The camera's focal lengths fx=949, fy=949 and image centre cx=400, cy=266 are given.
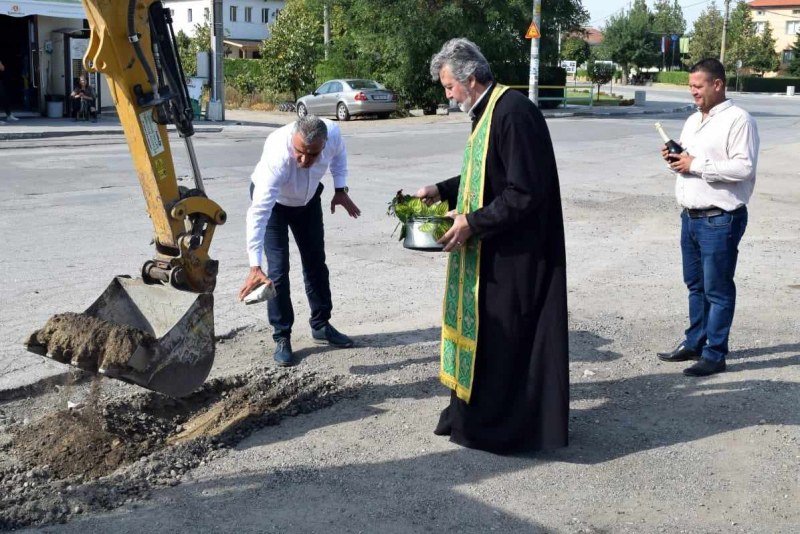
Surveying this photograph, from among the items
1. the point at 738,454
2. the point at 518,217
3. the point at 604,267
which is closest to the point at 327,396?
the point at 518,217

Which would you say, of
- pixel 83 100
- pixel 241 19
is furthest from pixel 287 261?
pixel 241 19

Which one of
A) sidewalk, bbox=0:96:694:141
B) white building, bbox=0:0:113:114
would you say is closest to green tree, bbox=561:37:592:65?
sidewalk, bbox=0:96:694:141

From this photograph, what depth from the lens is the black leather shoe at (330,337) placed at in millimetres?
7008

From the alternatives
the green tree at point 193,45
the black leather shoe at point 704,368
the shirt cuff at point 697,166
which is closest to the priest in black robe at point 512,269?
the shirt cuff at point 697,166

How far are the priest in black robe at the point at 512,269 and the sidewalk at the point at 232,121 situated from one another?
20.8 m

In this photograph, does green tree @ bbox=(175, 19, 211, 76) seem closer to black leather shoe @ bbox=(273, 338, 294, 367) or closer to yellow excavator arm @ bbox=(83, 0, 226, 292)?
black leather shoe @ bbox=(273, 338, 294, 367)

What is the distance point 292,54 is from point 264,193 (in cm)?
3799

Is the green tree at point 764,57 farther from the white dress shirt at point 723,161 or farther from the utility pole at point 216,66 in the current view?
the white dress shirt at point 723,161

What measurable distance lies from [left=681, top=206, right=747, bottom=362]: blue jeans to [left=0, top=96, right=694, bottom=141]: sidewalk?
20.4 m

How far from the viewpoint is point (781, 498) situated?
15.2 feet

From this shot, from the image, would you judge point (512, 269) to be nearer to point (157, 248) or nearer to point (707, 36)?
point (157, 248)

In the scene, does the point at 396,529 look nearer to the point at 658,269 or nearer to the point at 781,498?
the point at 781,498

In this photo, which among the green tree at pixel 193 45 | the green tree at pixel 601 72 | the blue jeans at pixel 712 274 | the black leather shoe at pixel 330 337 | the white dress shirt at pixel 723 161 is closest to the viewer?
the white dress shirt at pixel 723 161

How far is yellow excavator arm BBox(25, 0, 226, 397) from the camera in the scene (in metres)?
4.81
